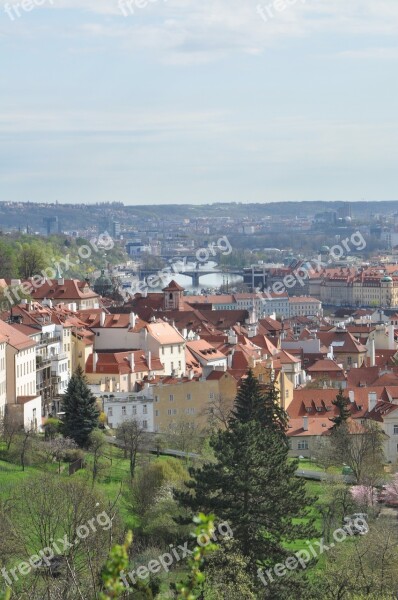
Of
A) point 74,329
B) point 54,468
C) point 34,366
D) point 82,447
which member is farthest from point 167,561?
point 74,329

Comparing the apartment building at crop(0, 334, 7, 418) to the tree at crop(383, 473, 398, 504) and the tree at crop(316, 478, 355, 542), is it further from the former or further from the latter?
the tree at crop(383, 473, 398, 504)

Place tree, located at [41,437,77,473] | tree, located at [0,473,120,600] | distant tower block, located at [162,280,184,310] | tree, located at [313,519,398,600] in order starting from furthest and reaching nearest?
distant tower block, located at [162,280,184,310] < tree, located at [41,437,77,473] < tree, located at [0,473,120,600] < tree, located at [313,519,398,600]

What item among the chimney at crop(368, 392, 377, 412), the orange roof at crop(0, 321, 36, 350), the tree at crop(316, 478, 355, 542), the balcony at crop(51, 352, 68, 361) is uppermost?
the orange roof at crop(0, 321, 36, 350)

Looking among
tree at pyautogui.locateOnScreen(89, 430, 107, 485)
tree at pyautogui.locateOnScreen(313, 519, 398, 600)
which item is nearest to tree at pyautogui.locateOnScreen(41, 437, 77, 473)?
tree at pyautogui.locateOnScreen(89, 430, 107, 485)

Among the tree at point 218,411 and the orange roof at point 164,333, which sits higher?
the orange roof at point 164,333

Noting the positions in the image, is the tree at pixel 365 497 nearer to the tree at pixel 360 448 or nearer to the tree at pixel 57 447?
the tree at pixel 360 448

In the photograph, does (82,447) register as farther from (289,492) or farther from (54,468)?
(289,492)

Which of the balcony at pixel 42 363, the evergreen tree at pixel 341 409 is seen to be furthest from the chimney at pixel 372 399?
the balcony at pixel 42 363

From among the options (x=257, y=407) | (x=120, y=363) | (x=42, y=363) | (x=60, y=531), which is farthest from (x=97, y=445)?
(x=60, y=531)
